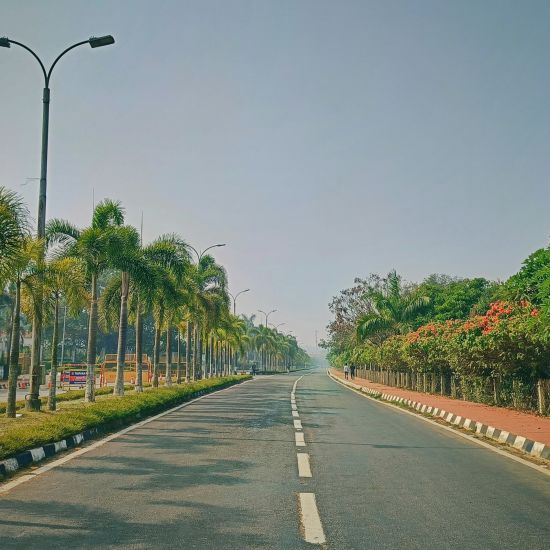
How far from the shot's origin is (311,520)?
6.38 metres

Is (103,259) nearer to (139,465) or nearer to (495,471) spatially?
(139,465)

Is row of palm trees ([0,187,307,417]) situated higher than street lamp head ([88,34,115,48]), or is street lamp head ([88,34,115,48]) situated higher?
street lamp head ([88,34,115,48])

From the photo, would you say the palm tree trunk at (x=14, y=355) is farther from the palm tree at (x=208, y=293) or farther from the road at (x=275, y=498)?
the palm tree at (x=208, y=293)

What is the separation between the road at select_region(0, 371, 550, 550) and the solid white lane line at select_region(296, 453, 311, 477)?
7cm

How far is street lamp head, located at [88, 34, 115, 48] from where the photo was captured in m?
16.7

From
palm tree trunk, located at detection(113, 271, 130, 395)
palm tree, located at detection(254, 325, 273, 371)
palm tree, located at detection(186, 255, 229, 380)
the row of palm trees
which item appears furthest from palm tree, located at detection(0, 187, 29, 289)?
palm tree, located at detection(254, 325, 273, 371)

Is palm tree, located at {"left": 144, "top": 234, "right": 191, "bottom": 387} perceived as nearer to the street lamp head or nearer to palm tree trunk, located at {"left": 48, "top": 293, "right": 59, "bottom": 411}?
palm tree trunk, located at {"left": 48, "top": 293, "right": 59, "bottom": 411}

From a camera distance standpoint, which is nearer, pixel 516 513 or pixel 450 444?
pixel 516 513

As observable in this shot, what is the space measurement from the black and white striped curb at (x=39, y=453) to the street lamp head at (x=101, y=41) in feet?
31.5

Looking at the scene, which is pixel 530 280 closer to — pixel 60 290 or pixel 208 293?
pixel 60 290

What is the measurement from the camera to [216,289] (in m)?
42.5

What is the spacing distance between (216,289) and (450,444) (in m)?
30.3

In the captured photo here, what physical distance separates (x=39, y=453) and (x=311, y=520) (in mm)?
5642

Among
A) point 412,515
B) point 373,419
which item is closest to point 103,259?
point 373,419
